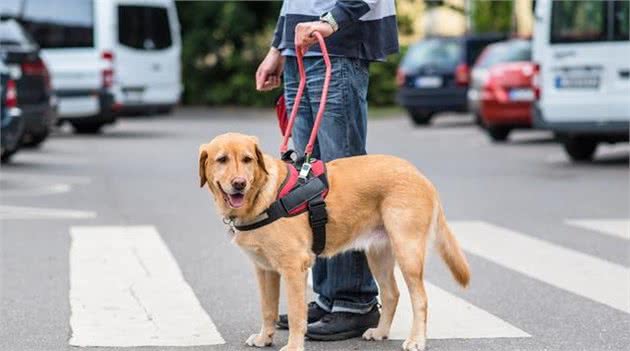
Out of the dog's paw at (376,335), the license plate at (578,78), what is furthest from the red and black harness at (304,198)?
the license plate at (578,78)

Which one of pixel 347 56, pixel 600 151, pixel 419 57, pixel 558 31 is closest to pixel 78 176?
pixel 558 31

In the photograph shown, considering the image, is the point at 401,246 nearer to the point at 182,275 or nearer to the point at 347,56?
the point at 347,56

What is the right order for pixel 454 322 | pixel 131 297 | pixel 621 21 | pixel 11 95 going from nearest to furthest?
pixel 454 322 → pixel 131 297 → pixel 11 95 → pixel 621 21

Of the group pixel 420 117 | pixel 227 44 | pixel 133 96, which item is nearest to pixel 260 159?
pixel 133 96

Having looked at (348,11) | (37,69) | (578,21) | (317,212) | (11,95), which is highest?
(348,11)

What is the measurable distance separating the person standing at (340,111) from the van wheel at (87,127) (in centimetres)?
1970

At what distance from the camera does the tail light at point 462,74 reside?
27.2m

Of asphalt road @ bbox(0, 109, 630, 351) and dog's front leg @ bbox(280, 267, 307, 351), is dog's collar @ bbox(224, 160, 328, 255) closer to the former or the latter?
dog's front leg @ bbox(280, 267, 307, 351)

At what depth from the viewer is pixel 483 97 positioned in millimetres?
22094

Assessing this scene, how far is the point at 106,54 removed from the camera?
24781 millimetres

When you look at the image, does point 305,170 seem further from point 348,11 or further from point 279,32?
point 279,32

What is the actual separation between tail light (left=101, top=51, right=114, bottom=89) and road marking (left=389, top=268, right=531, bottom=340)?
17290 millimetres

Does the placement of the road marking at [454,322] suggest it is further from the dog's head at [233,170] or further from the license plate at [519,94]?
the license plate at [519,94]

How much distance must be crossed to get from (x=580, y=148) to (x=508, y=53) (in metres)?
5.20
